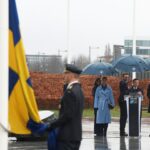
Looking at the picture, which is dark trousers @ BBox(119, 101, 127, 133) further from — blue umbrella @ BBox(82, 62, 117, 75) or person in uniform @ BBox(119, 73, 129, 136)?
blue umbrella @ BBox(82, 62, 117, 75)

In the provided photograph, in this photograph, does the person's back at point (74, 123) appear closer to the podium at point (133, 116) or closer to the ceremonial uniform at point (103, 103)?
the podium at point (133, 116)

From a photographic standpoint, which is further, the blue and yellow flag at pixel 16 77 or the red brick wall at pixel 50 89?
the red brick wall at pixel 50 89

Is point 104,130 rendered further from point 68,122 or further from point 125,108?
point 68,122

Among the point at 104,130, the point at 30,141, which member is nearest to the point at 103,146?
the point at 30,141

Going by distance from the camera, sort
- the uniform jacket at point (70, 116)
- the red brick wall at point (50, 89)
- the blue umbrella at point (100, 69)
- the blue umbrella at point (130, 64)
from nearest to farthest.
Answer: the uniform jacket at point (70, 116) < the blue umbrella at point (130, 64) < the blue umbrella at point (100, 69) < the red brick wall at point (50, 89)

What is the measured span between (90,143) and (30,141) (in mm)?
1692

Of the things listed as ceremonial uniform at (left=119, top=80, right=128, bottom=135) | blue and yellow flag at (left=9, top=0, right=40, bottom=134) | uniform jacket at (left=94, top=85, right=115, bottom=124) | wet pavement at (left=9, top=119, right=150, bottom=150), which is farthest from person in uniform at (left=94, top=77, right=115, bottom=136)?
blue and yellow flag at (left=9, top=0, right=40, bottom=134)

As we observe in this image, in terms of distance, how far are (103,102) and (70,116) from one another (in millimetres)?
12127

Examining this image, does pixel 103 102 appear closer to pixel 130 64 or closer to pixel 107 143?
pixel 130 64

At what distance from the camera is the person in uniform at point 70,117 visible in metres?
8.19

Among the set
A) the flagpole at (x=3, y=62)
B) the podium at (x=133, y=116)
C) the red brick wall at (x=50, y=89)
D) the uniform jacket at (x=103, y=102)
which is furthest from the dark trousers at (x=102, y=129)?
the red brick wall at (x=50, y=89)

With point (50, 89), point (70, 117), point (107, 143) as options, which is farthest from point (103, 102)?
point (50, 89)

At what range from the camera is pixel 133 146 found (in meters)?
17.1

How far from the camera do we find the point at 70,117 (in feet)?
26.9
